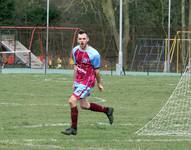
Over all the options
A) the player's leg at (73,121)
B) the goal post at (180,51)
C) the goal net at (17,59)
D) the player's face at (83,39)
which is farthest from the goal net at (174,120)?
the goal net at (17,59)

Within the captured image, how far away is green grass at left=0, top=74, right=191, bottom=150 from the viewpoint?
1005 cm

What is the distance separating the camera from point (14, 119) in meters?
13.6

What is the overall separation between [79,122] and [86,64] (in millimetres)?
1863

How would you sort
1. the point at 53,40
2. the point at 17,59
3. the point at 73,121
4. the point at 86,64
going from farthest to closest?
the point at 53,40 → the point at 17,59 → the point at 86,64 → the point at 73,121

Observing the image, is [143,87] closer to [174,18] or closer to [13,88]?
[13,88]

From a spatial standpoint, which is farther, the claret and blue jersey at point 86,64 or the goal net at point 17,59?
the goal net at point 17,59

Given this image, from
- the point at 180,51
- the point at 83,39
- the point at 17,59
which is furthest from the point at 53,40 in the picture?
the point at 83,39

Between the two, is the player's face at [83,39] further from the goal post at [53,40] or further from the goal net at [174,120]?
the goal post at [53,40]

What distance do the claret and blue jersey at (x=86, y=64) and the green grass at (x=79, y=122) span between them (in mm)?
825

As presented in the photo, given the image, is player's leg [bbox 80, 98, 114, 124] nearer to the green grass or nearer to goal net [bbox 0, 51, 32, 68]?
the green grass

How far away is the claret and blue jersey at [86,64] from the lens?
1176 centimetres

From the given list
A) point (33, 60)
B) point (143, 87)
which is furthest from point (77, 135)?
point (33, 60)

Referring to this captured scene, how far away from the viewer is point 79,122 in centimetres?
1333

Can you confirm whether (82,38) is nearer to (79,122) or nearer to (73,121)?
(73,121)
